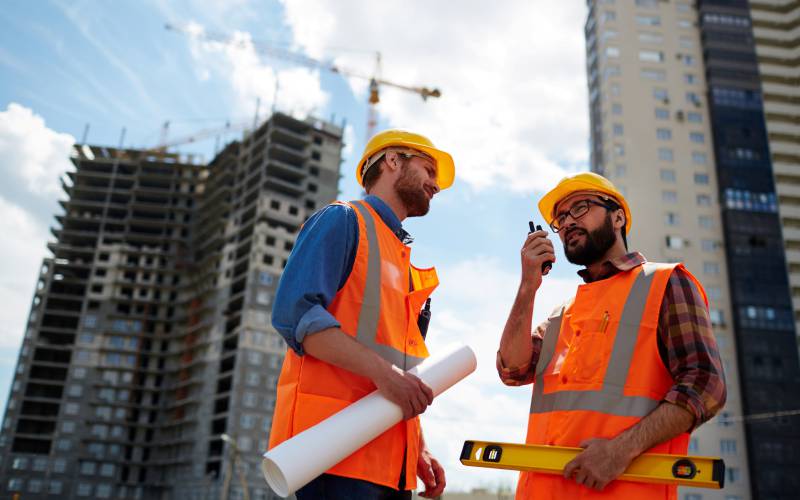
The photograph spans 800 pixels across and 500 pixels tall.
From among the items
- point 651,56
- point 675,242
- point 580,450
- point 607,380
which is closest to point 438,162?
point 607,380

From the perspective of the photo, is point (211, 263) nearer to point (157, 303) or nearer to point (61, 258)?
point (157, 303)

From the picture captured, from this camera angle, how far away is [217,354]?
84.7m

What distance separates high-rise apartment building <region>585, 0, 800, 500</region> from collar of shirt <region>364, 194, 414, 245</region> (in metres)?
→ 60.9

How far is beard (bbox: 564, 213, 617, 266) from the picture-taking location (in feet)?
12.7

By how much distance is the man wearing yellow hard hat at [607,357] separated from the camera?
3059 millimetres

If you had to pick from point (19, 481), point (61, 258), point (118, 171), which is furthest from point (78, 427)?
point (118, 171)

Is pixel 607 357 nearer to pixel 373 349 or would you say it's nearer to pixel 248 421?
pixel 373 349

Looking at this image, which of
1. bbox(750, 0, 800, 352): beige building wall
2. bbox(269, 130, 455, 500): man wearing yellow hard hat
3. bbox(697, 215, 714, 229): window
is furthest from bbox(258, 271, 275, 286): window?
bbox(269, 130, 455, 500): man wearing yellow hard hat

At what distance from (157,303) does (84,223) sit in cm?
1934


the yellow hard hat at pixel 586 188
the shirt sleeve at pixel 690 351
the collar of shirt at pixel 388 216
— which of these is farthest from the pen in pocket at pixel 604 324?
the collar of shirt at pixel 388 216

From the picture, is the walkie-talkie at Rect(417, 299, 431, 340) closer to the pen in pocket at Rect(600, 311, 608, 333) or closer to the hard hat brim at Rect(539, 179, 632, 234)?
the pen in pocket at Rect(600, 311, 608, 333)

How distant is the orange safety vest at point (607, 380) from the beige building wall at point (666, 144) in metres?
62.4

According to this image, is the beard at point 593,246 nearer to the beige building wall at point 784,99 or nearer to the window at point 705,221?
the window at point 705,221

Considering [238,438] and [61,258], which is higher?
[61,258]
